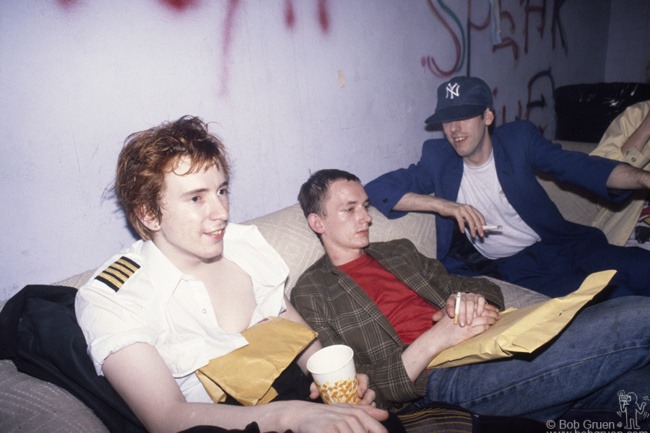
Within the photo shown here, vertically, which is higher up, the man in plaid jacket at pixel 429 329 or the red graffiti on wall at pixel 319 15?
the red graffiti on wall at pixel 319 15

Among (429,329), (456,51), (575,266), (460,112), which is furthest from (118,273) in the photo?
(456,51)

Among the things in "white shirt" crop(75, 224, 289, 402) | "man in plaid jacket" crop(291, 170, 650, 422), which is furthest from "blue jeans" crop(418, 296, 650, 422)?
"white shirt" crop(75, 224, 289, 402)

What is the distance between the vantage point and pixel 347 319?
5.42 feet

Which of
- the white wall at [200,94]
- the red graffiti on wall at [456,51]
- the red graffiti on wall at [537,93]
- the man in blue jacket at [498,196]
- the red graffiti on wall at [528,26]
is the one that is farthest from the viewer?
the red graffiti on wall at [537,93]

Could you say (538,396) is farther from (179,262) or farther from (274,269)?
(179,262)

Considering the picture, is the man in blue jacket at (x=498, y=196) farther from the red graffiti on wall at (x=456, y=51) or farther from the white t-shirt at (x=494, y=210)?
the red graffiti on wall at (x=456, y=51)

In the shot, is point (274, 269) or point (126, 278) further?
point (274, 269)

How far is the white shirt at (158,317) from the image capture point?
1072mm

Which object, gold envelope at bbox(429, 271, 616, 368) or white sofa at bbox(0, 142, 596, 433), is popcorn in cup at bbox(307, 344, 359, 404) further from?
white sofa at bbox(0, 142, 596, 433)

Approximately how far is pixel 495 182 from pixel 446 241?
48cm

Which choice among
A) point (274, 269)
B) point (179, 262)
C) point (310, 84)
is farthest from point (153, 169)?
point (310, 84)

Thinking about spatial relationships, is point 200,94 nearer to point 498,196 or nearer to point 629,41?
point 498,196

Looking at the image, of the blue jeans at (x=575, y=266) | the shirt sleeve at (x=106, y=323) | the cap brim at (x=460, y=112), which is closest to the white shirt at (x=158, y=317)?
the shirt sleeve at (x=106, y=323)

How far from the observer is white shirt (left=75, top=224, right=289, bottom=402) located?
1.07 m
